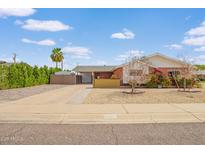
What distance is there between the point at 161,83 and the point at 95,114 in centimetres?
1814

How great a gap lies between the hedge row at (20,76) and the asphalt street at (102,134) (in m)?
18.6

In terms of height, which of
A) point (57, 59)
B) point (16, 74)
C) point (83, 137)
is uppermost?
point (57, 59)

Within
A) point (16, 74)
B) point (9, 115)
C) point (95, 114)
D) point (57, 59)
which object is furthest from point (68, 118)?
point (57, 59)

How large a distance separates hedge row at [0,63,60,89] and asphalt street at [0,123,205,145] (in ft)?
61.0

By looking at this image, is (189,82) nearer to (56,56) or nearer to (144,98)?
(144,98)

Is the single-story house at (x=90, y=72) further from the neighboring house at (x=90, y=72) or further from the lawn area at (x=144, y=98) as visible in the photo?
the lawn area at (x=144, y=98)

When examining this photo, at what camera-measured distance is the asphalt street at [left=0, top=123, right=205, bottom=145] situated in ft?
18.4

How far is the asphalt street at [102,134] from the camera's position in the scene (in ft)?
18.4

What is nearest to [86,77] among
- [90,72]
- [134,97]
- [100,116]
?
[90,72]

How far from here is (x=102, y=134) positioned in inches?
246

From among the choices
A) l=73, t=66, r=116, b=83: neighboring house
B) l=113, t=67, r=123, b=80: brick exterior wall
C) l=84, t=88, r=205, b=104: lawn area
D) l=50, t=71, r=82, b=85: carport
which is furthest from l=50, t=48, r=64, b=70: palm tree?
l=84, t=88, r=205, b=104: lawn area

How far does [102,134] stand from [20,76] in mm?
24249

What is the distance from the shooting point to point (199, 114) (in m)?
9.02

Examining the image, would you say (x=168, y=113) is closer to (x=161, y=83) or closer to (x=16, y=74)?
(x=161, y=83)
